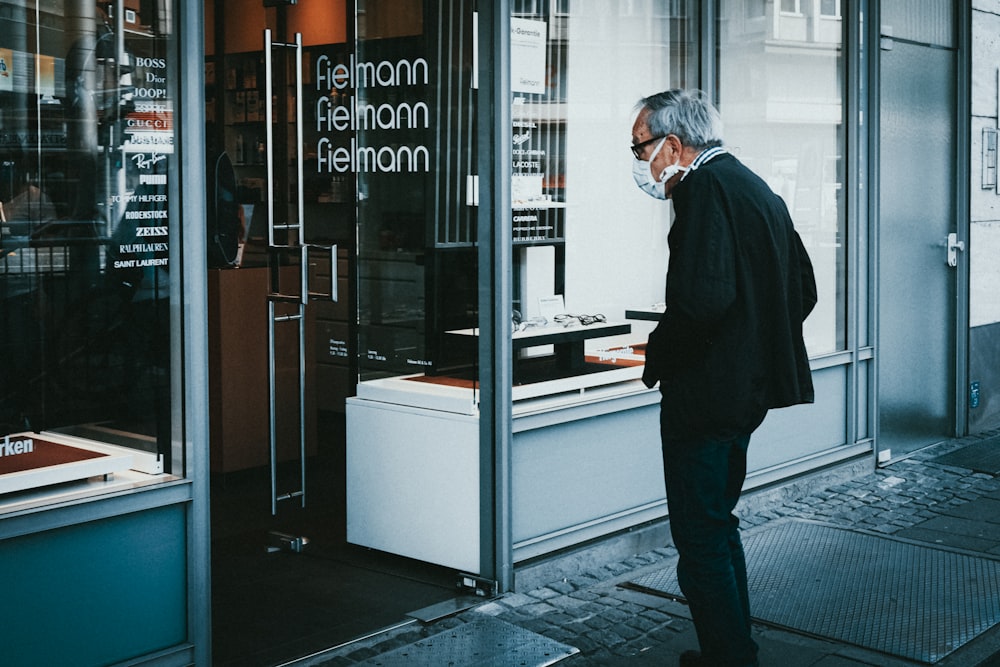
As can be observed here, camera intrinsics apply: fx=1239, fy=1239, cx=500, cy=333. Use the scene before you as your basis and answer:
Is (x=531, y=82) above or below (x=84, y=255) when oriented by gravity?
above

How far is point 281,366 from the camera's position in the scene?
7906 mm

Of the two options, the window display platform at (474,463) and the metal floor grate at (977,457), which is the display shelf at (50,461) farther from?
the metal floor grate at (977,457)

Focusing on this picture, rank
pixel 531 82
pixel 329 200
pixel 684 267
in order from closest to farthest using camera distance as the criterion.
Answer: pixel 684 267
pixel 531 82
pixel 329 200

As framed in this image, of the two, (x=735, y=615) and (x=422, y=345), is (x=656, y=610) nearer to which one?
(x=735, y=615)

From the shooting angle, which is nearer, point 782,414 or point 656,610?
point 656,610

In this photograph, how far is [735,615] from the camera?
13.4 ft

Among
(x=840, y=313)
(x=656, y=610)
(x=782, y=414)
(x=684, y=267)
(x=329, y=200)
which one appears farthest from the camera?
(x=329, y=200)

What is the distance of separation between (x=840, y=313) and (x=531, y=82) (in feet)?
10.4

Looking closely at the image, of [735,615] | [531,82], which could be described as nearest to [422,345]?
[531,82]

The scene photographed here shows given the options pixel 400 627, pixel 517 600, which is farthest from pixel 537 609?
pixel 400 627

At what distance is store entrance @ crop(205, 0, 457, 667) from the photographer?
5281 mm

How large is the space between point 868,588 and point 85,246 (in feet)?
11.8

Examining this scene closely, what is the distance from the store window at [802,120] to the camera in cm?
712

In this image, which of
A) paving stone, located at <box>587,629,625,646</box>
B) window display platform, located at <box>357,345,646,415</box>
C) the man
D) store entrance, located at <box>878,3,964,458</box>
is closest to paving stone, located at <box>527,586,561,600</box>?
paving stone, located at <box>587,629,625,646</box>
